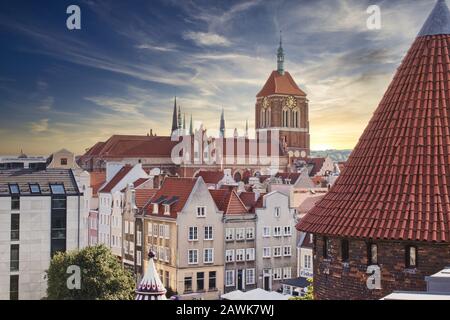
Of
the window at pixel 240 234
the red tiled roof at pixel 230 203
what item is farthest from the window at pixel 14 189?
the window at pixel 240 234

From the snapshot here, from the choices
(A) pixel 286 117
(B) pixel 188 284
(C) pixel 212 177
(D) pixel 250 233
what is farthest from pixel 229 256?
(C) pixel 212 177

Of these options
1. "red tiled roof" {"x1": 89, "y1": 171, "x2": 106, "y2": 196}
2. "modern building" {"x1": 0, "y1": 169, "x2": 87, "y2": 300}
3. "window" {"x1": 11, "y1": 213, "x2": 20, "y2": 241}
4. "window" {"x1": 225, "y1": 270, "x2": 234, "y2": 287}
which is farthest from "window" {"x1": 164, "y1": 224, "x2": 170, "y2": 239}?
"window" {"x1": 11, "y1": 213, "x2": 20, "y2": 241}

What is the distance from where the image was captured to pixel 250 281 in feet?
82.2

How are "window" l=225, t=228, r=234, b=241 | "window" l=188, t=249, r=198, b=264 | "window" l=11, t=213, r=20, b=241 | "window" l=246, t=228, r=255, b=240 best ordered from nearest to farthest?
"window" l=11, t=213, r=20, b=241, "window" l=188, t=249, r=198, b=264, "window" l=225, t=228, r=234, b=241, "window" l=246, t=228, r=255, b=240

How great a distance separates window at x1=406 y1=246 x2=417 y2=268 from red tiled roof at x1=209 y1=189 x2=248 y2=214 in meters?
18.1

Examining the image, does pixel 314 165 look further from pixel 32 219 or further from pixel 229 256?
pixel 32 219

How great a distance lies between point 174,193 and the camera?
25.0 m

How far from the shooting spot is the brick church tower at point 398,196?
24.3ft

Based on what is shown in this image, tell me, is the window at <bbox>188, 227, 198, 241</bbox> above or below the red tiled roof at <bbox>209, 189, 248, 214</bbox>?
below

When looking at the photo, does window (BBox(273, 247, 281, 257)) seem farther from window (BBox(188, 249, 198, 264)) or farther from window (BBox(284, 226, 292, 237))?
window (BBox(188, 249, 198, 264))

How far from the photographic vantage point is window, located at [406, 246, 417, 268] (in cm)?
750
